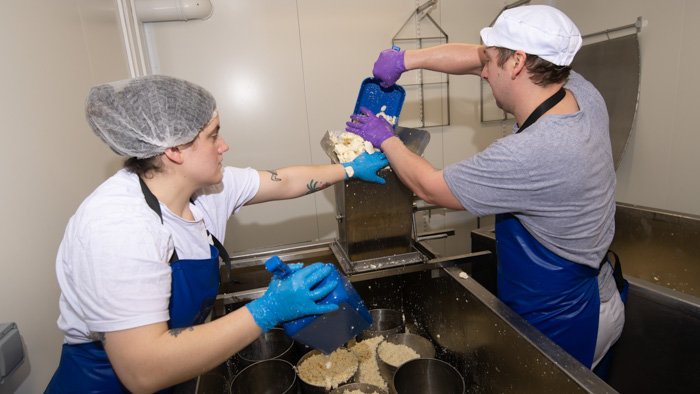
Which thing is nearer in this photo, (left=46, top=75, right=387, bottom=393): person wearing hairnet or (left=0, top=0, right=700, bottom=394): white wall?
(left=46, top=75, right=387, bottom=393): person wearing hairnet

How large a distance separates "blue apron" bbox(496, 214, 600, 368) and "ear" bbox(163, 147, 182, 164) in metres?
1.02

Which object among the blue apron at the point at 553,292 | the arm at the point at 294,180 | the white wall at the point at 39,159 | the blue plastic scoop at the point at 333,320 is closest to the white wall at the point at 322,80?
the white wall at the point at 39,159

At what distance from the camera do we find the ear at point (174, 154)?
0.97 meters

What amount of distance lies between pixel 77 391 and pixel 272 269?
2.17 feet

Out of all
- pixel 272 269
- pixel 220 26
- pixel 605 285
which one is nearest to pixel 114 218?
pixel 272 269

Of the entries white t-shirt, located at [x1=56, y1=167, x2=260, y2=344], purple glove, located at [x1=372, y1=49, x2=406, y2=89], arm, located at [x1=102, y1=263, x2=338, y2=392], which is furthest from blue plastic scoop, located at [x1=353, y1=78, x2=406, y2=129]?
→ white t-shirt, located at [x1=56, y1=167, x2=260, y2=344]

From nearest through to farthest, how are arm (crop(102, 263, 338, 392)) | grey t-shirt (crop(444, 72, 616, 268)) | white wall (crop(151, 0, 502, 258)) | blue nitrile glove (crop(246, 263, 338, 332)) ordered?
arm (crop(102, 263, 338, 392)), blue nitrile glove (crop(246, 263, 338, 332)), grey t-shirt (crop(444, 72, 616, 268)), white wall (crop(151, 0, 502, 258))

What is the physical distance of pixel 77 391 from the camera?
40.4 inches

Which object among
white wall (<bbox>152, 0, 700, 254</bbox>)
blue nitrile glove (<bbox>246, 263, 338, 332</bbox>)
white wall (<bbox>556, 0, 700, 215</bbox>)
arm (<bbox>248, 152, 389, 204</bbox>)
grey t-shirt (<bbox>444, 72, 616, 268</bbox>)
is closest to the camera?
blue nitrile glove (<bbox>246, 263, 338, 332</bbox>)

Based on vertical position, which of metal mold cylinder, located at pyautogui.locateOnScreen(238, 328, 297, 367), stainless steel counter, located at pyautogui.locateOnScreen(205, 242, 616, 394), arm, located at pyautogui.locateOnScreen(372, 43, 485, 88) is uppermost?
arm, located at pyautogui.locateOnScreen(372, 43, 485, 88)

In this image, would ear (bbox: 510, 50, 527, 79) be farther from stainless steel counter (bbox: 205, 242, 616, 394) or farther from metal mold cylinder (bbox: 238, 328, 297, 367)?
metal mold cylinder (bbox: 238, 328, 297, 367)

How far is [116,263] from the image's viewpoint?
80cm

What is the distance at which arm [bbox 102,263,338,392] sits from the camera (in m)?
0.79

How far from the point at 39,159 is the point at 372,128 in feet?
3.67
